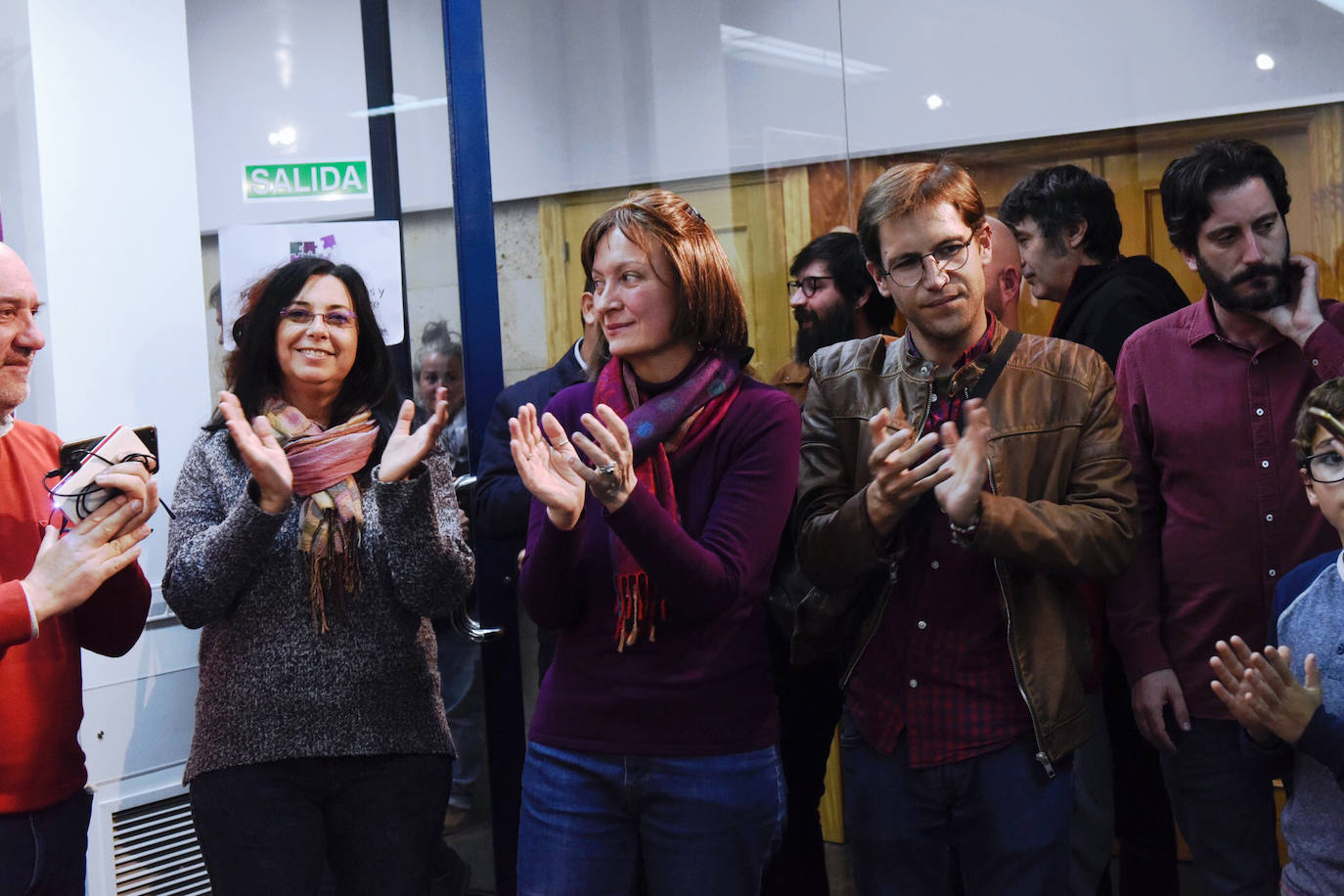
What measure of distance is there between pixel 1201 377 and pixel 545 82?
6.30 ft

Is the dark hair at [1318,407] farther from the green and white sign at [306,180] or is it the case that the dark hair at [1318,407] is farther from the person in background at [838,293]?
the green and white sign at [306,180]

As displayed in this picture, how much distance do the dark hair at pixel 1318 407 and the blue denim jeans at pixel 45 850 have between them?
2081 millimetres

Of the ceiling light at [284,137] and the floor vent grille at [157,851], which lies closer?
the floor vent grille at [157,851]

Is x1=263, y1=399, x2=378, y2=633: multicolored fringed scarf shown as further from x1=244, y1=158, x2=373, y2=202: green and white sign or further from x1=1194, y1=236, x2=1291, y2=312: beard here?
x1=1194, y1=236, x2=1291, y2=312: beard

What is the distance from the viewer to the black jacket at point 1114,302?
276 cm

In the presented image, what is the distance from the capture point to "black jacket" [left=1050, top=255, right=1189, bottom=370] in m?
2.76

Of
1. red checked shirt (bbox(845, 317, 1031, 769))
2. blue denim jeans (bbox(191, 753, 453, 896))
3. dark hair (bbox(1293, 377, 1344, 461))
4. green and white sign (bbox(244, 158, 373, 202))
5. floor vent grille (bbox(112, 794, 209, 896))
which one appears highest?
green and white sign (bbox(244, 158, 373, 202))

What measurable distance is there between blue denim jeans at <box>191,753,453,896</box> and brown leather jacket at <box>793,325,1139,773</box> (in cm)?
75

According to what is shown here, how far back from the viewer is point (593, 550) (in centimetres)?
216

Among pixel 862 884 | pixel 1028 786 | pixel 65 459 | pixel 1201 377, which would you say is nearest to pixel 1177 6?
pixel 1201 377

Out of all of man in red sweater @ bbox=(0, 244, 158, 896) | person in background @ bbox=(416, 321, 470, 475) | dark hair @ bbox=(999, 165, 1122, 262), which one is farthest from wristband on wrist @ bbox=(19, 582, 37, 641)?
dark hair @ bbox=(999, 165, 1122, 262)

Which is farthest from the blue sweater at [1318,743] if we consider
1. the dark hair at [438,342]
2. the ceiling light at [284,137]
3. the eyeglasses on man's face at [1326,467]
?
the ceiling light at [284,137]

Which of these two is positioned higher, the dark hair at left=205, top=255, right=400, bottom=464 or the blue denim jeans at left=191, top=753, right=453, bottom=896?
the dark hair at left=205, top=255, right=400, bottom=464

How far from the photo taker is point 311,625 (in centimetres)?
231
